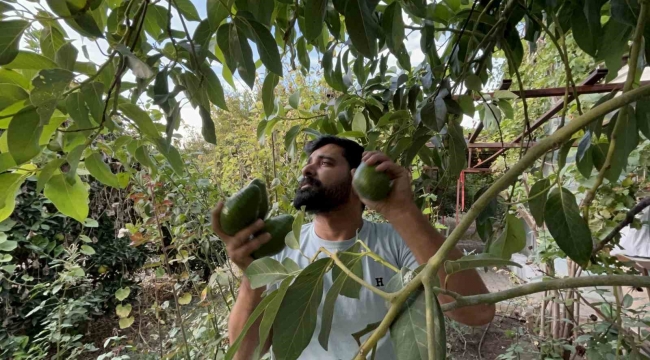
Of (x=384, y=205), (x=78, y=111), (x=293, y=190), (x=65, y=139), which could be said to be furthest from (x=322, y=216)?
(x=78, y=111)

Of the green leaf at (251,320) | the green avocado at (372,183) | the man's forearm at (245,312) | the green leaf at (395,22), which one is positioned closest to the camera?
the green leaf at (251,320)

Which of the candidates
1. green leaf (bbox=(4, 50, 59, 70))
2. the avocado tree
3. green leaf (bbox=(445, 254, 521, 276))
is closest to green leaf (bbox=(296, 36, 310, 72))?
the avocado tree

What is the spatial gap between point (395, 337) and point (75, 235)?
469 cm

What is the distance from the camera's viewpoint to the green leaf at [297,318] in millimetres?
434

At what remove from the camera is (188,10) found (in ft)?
2.42

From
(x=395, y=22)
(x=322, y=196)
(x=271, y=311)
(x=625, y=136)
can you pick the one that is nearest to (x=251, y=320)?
(x=271, y=311)

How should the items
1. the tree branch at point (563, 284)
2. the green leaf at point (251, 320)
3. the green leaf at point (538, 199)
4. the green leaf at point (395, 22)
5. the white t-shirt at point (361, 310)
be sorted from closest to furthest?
the tree branch at point (563, 284)
the green leaf at point (251, 320)
the green leaf at point (538, 199)
the green leaf at point (395, 22)
the white t-shirt at point (361, 310)

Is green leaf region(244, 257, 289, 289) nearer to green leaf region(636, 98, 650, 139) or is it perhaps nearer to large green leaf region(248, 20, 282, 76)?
large green leaf region(248, 20, 282, 76)

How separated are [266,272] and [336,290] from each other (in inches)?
4.8

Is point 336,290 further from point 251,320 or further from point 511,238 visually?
point 511,238

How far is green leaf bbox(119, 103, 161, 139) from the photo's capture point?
2.08 feet

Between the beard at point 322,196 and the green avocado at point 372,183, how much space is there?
2.21ft

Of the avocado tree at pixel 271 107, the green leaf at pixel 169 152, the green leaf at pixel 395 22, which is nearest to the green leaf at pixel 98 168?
the avocado tree at pixel 271 107

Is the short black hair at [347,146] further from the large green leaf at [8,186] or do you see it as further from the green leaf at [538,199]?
the large green leaf at [8,186]
